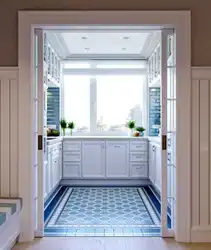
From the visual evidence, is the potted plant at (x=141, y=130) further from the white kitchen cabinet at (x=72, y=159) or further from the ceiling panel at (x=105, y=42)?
the ceiling panel at (x=105, y=42)

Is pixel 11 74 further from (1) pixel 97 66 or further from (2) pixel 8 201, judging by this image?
(1) pixel 97 66

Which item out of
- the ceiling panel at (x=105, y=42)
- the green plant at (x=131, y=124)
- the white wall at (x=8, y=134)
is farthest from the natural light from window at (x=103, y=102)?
the white wall at (x=8, y=134)

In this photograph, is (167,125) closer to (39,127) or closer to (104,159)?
(39,127)

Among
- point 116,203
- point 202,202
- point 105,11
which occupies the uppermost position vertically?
point 105,11

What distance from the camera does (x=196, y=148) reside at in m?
2.91

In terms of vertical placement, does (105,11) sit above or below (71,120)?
above

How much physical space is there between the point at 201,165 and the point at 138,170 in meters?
2.85

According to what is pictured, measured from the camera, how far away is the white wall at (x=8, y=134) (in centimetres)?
292

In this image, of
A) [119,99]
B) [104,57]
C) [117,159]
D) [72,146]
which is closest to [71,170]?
[72,146]

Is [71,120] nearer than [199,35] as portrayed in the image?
No

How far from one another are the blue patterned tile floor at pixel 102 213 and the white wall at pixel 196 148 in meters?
0.51

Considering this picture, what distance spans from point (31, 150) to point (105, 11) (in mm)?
1500

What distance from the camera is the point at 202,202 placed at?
2912 millimetres

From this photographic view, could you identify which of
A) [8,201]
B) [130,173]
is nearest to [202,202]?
[8,201]
